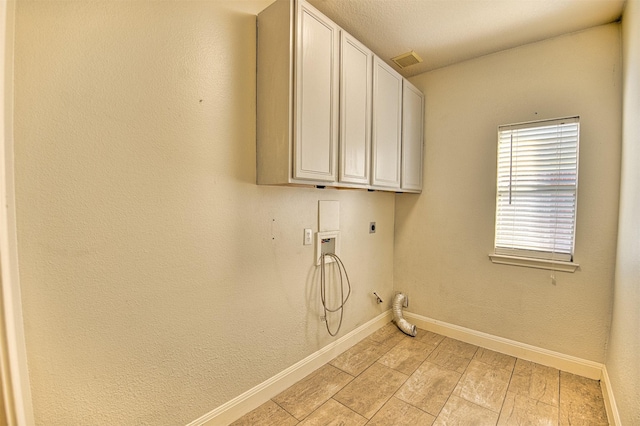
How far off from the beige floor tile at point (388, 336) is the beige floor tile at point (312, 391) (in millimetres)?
673

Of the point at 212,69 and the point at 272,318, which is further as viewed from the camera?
the point at 272,318

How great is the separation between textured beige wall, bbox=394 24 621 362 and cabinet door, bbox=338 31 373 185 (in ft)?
3.75

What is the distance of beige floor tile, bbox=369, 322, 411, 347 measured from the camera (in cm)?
273

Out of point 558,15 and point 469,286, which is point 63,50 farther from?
point 469,286

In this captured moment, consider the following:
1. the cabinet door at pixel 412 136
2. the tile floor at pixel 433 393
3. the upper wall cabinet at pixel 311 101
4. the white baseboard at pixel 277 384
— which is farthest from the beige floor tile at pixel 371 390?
the cabinet door at pixel 412 136

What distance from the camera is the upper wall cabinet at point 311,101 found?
162 centimetres

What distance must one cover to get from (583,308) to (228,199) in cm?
287

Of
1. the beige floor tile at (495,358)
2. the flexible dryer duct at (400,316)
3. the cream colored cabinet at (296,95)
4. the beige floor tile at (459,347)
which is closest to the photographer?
the cream colored cabinet at (296,95)

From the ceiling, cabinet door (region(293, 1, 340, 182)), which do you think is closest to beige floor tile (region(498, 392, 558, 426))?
cabinet door (region(293, 1, 340, 182))

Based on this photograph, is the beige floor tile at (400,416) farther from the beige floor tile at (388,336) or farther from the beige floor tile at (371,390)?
the beige floor tile at (388,336)

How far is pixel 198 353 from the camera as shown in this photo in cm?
157

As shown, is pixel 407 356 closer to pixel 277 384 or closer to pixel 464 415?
pixel 464 415

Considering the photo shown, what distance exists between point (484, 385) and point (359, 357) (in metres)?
0.97

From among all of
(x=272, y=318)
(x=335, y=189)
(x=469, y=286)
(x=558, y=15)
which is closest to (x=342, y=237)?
(x=335, y=189)
